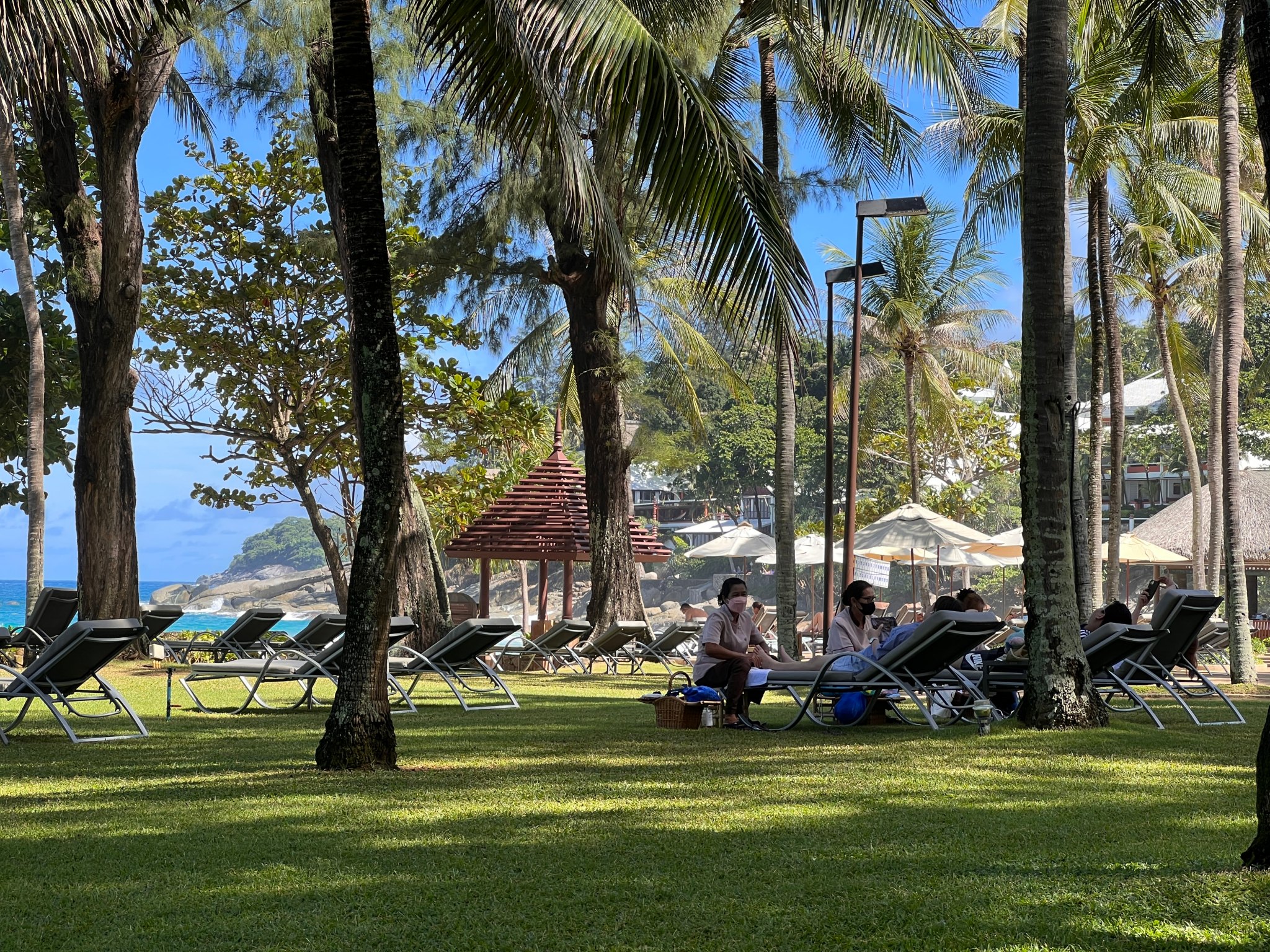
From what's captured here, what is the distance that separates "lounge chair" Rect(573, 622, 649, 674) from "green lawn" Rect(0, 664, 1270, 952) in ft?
28.2

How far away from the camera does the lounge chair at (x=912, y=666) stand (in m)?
8.63

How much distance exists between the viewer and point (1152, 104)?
52.4 ft

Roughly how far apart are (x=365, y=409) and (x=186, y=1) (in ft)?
9.66

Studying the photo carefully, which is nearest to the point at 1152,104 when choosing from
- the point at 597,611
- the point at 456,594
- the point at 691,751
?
the point at 597,611

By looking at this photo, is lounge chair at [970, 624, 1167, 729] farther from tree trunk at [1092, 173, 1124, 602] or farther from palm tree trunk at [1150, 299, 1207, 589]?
palm tree trunk at [1150, 299, 1207, 589]

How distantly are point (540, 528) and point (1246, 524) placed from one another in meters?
20.7

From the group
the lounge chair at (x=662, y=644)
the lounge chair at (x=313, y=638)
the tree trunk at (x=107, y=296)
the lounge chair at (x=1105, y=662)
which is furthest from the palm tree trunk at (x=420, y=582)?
the lounge chair at (x=1105, y=662)

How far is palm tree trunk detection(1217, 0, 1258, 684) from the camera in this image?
51.8ft

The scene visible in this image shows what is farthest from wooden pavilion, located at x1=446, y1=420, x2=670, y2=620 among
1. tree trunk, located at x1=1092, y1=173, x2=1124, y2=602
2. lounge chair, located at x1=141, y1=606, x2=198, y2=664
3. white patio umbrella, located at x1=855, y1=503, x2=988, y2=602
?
tree trunk, located at x1=1092, y1=173, x2=1124, y2=602

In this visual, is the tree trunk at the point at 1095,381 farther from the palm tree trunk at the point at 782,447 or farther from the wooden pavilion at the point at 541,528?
the wooden pavilion at the point at 541,528

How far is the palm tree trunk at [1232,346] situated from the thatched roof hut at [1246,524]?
1700 cm

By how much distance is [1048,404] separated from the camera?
9094 mm

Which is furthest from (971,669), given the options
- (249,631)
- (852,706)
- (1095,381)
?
(1095,381)

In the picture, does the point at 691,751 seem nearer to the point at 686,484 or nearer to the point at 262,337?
the point at 262,337
